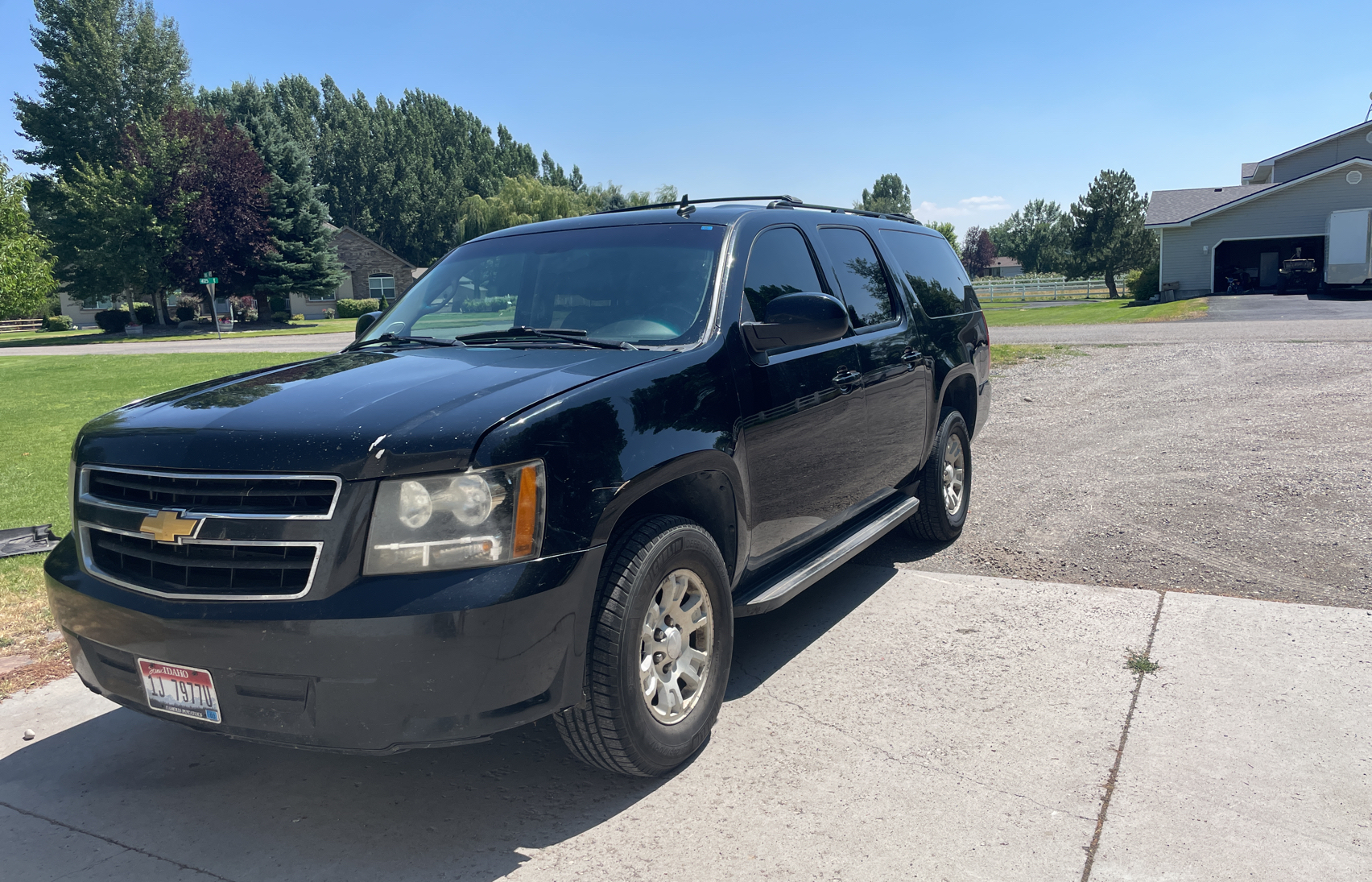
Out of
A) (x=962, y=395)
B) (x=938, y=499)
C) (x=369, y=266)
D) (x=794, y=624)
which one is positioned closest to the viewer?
(x=794, y=624)

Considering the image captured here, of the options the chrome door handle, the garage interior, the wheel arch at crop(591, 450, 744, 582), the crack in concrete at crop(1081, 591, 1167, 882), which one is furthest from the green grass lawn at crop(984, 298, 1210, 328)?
the wheel arch at crop(591, 450, 744, 582)

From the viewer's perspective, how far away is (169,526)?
2807 mm

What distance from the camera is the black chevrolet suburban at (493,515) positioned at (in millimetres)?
2652

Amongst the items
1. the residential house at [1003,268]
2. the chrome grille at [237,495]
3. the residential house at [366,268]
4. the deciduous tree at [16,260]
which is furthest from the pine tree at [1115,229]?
the residential house at [1003,268]

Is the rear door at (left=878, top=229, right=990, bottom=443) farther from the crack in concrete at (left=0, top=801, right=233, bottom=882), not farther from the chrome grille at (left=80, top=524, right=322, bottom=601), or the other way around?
the crack in concrete at (left=0, top=801, right=233, bottom=882)

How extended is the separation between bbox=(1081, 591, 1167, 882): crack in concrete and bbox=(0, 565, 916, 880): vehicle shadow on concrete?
53.6 inches

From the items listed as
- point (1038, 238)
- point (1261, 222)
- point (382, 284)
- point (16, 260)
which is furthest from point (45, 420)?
point (1038, 238)

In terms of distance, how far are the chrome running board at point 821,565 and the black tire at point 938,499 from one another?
405 millimetres

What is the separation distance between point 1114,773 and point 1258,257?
4794cm

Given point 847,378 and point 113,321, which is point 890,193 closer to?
point 113,321

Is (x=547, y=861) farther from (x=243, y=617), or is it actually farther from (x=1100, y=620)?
(x=1100, y=620)

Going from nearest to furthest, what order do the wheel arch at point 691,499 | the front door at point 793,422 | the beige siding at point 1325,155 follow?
the wheel arch at point 691,499, the front door at point 793,422, the beige siding at point 1325,155

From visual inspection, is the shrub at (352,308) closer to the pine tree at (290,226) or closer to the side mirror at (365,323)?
the pine tree at (290,226)

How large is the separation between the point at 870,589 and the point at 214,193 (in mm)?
48534
